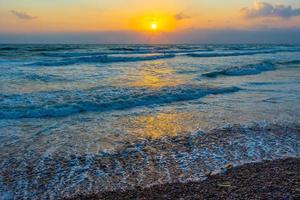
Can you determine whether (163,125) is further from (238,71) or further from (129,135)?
(238,71)

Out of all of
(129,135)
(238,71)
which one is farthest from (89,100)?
(238,71)

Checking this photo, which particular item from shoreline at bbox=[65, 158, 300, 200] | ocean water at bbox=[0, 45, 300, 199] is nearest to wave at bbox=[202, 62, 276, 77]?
ocean water at bbox=[0, 45, 300, 199]

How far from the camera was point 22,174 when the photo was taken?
203 inches

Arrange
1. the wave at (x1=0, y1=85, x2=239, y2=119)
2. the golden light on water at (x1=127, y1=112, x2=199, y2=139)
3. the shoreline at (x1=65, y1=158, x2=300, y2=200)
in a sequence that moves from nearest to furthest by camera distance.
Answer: the shoreline at (x1=65, y1=158, x2=300, y2=200) < the golden light on water at (x1=127, y1=112, x2=199, y2=139) < the wave at (x1=0, y1=85, x2=239, y2=119)

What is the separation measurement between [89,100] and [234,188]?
6.78 meters

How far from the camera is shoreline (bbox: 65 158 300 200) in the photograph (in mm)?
4375

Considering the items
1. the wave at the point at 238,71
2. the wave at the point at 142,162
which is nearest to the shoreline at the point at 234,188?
the wave at the point at 142,162

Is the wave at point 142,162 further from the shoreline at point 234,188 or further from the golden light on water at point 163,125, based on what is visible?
the golden light on water at point 163,125

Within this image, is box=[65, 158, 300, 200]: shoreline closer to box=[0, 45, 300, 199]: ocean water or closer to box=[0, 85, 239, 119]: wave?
box=[0, 45, 300, 199]: ocean water

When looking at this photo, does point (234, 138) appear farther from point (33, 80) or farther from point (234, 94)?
point (33, 80)

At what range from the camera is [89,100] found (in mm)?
10484

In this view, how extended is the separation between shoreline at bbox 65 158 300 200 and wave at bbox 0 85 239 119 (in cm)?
520

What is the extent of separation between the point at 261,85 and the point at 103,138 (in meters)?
10.2

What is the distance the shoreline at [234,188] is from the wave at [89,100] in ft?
17.1
